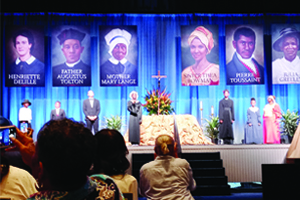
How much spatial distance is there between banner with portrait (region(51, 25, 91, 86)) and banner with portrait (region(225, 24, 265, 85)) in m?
4.09

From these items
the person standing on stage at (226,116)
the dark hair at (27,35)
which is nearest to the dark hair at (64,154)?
the person standing on stage at (226,116)

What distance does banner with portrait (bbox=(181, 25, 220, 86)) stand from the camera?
10289mm

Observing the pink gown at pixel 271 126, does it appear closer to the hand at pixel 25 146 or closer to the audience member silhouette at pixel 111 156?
the audience member silhouette at pixel 111 156

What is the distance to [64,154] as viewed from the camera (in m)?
1.00

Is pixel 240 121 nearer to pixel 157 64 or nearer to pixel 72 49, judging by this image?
pixel 157 64

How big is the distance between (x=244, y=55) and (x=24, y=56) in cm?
631

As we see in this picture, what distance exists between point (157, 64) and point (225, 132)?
3.65 meters

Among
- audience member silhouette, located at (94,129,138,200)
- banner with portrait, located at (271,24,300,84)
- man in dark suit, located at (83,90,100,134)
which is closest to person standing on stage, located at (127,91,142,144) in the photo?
man in dark suit, located at (83,90,100,134)

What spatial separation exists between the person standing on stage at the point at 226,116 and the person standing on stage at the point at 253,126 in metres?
0.63

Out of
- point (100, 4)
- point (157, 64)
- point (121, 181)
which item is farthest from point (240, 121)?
point (121, 181)

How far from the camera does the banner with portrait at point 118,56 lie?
1014 centimetres

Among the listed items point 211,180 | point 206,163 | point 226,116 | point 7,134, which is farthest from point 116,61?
point 7,134

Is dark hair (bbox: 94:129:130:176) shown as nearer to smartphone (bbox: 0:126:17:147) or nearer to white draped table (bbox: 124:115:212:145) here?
smartphone (bbox: 0:126:17:147)

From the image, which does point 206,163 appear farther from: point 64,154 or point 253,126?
point 64,154
